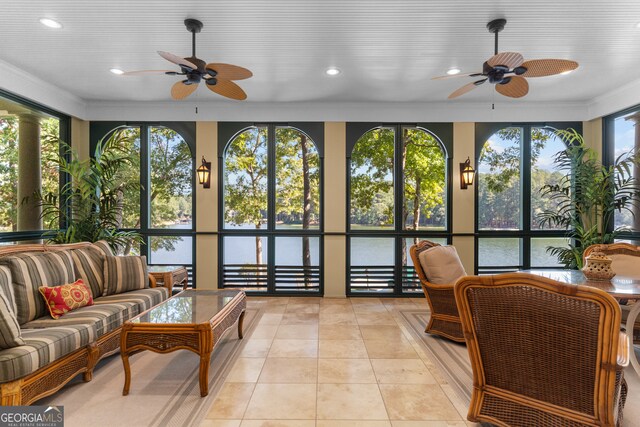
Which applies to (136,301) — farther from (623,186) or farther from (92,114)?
(623,186)

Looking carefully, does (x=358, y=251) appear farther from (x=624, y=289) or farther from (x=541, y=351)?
(x=541, y=351)

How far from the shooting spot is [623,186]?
4.44 m

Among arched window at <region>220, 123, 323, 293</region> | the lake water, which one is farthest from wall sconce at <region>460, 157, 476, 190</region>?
arched window at <region>220, 123, 323, 293</region>

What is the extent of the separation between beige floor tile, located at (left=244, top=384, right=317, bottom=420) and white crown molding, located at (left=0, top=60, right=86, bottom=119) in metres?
4.49

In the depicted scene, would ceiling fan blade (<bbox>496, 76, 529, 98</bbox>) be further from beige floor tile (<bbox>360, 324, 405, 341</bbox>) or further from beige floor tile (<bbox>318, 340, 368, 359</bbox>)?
beige floor tile (<bbox>318, 340, 368, 359</bbox>)

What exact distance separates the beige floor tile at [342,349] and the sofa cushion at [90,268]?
2357 mm

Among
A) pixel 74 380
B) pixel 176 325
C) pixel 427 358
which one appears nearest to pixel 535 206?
pixel 427 358

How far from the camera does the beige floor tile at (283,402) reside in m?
2.22

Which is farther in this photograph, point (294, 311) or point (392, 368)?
point (294, 311)

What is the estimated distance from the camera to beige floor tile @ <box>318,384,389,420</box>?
2223mm

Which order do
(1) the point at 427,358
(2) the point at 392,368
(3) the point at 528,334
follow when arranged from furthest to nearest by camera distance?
1. (1) the point at 427,358
2. (2) the point at 392,368
3. (3) the point at 528,334

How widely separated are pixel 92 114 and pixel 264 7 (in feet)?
13.1

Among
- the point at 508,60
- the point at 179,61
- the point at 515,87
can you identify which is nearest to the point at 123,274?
the point at 179,61

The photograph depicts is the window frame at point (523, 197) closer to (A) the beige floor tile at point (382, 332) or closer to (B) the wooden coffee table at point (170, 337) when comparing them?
(A) the beige floor tile at point (382, 332)
